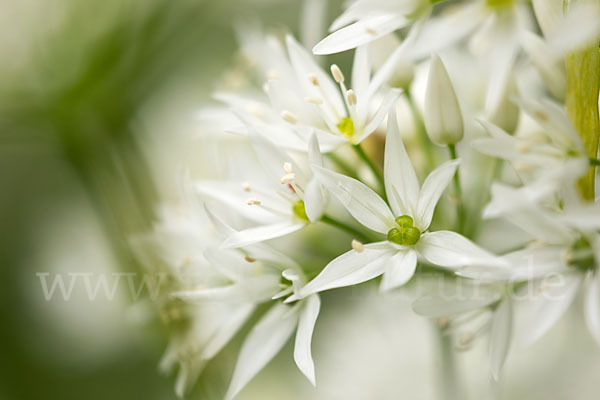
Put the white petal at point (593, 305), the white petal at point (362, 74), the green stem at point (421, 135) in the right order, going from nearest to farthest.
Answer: the white petal at point (593, 305) < the white petal at point (362, 74) < the green stem at point (421, 135)

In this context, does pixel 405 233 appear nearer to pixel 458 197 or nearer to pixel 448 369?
pixel 458 197

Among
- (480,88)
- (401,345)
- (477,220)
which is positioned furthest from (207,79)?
(477,220)

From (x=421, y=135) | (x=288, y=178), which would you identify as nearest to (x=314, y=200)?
(x=288, y=178)

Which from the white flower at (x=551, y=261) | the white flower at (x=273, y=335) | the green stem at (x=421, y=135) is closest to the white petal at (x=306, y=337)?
the white flower at (x=273, y=335)

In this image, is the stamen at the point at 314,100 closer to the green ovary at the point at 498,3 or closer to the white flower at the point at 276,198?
the white flower at the point at 276,198

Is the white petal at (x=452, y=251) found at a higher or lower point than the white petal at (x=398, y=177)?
lower

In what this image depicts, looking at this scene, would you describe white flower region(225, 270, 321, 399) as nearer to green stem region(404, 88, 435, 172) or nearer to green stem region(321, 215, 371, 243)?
green stem region(321, 215, 371, 243)

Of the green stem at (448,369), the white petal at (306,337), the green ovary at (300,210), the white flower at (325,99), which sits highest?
the white flower at (325,99)
